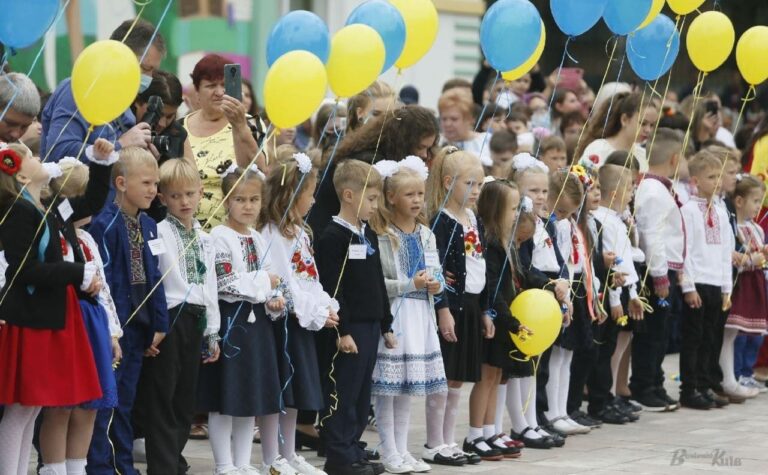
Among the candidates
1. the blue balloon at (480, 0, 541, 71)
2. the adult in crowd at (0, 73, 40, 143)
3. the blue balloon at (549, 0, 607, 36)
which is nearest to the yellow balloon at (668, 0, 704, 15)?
the blue balloon at (549, 0, 607, 36)

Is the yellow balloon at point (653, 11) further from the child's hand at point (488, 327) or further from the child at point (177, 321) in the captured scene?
the child at point (177, 321)

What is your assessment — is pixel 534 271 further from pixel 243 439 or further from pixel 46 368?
pixel 46 368

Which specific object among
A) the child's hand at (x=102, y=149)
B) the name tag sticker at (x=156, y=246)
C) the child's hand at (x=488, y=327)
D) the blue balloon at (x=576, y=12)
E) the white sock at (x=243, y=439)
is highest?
the blue balloon at (x=576, y=12)

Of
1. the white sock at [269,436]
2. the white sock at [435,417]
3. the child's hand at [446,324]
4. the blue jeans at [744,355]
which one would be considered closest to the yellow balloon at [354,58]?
the child's hand at [446,324]

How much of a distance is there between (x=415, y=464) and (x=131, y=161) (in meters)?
2.29

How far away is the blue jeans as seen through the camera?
11.3 m

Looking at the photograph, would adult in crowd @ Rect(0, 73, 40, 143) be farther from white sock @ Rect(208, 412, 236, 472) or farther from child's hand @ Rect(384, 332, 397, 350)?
child's hand @ Rect(384, 332, 397, 350)

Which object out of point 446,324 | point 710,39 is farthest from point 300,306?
point 710,39

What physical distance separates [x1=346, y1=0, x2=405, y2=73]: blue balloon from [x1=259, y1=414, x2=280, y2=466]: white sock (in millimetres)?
1891

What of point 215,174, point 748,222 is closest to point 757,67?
point 748,222

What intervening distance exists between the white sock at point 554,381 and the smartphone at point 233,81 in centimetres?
280

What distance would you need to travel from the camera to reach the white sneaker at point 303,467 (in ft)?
24.0

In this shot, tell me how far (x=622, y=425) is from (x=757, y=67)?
250 centimetres

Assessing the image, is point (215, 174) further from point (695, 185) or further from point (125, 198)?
point (695, 185)
